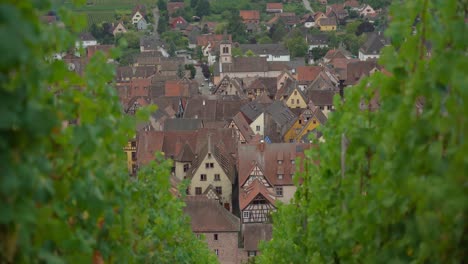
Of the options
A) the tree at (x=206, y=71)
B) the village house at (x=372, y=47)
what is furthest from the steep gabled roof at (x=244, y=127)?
the village house at (x=372, y=47)

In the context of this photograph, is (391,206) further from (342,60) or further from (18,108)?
(342,60)

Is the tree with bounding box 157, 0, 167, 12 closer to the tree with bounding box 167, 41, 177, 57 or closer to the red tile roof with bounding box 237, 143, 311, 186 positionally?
the tree with bounding box 167, 41, 177, 57

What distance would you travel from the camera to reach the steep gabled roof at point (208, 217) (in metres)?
31.1

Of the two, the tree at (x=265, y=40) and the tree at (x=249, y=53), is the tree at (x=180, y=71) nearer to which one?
the tree at (x=249, y=53)

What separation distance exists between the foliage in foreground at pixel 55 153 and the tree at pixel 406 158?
7.07 ft

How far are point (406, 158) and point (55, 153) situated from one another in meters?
2.46

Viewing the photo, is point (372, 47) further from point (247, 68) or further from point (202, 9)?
point (202, 9)

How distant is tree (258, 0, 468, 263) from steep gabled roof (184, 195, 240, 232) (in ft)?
71.0

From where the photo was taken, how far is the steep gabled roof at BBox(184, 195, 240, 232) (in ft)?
102

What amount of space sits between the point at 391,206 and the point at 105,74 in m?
2.72

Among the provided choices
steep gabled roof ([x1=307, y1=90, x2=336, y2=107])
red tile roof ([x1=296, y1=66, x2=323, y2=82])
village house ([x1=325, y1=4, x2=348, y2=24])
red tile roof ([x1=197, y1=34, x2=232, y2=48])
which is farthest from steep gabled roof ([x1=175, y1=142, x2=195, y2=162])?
village house ([x1=325, y1=4, x2=348, y2=24])

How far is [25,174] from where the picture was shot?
12.6ft

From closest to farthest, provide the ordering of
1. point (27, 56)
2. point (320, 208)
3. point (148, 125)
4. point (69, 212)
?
point (27, 56) < point (69, 212) < point (320, 208) < point (148, 125)

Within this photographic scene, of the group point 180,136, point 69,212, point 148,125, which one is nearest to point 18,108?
point 69,212
